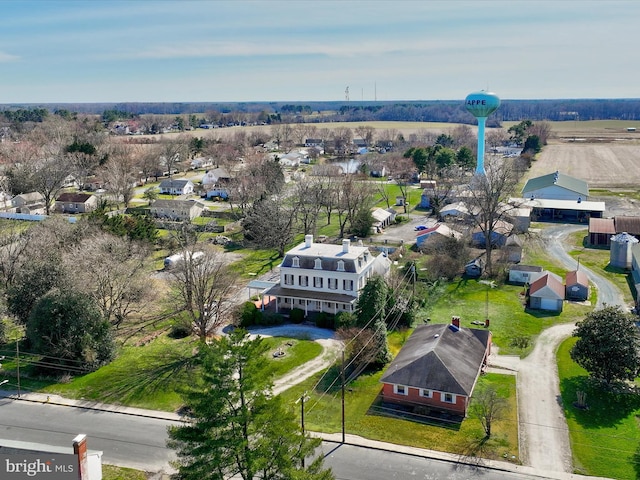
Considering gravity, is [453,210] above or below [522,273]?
above

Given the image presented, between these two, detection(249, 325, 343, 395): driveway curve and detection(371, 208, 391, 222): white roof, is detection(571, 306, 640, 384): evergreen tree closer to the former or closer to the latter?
Result: detection(249, 325, 343, 395): driveway curve

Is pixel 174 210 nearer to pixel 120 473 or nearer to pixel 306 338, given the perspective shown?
pixel 306 338

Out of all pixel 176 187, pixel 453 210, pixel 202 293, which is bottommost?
pixel 202 293

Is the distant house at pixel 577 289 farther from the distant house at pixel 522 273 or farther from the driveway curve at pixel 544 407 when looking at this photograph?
the distant house at pixel 522 273

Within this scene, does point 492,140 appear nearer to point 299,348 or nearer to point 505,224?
point 505,224

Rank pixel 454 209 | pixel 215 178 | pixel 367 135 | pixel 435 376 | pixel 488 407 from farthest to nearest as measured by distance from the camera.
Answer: pixel 367 135
pixel 215 178
pixel 454 209
pixel 435 376
pixel 488 407

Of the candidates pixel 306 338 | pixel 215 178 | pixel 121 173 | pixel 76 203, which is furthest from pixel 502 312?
pixel 215 178
